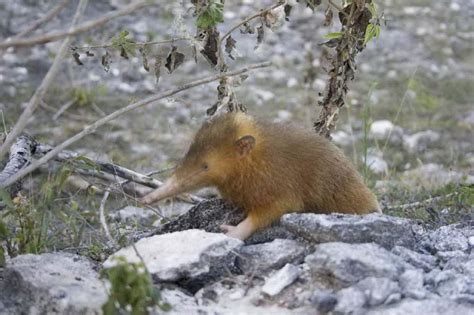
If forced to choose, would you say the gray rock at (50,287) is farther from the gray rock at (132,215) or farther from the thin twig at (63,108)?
the thin twig at (63,108)

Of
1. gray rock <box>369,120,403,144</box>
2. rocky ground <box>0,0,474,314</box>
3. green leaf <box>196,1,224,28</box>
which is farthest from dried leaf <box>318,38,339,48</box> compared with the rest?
gray rock <box>369,120,403,144</box>

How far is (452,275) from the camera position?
331 cm

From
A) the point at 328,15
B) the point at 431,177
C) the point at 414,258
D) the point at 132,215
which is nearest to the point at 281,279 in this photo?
the point at 414,258

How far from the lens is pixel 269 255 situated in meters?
3.38

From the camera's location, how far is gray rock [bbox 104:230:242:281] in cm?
323

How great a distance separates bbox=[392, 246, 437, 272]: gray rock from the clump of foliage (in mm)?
971

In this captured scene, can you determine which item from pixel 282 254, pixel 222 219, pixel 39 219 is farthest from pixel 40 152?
pixel 282 254

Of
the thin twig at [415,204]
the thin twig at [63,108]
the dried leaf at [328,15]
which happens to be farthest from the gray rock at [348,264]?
the thin twig at [63,108]

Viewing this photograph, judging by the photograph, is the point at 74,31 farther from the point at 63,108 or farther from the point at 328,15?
the point at 63,108

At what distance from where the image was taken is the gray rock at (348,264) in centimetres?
312

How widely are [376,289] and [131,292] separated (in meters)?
0.81

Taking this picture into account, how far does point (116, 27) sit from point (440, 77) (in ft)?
9.96

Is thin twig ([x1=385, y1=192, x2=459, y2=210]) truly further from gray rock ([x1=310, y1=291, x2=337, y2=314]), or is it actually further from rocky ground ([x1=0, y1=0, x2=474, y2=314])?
gray rock ([x1=310, y1=291, x2=337, y2=314])

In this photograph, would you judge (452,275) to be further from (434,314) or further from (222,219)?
(222,219)
